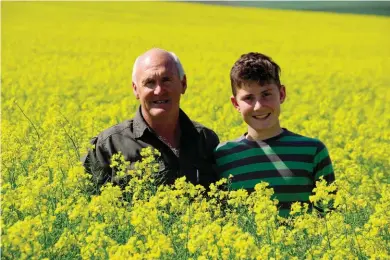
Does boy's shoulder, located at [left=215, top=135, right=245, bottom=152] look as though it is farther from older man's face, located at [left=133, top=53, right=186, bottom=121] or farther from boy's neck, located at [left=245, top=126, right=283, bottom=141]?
older man's face, located at [left=133, top=53, right=186, bottom=121]

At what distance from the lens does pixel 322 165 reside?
538 centimetres

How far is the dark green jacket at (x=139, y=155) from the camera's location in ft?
18.2

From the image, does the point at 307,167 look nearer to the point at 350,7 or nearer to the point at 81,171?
the point at 81,171

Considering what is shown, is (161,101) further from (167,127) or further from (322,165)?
(322,165)

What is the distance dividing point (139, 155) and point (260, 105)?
33.5 inches

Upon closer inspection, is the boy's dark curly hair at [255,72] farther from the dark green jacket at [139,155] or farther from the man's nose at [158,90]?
the dark green jacket at [139,155]

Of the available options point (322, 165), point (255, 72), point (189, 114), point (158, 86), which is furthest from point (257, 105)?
point (189, 114)

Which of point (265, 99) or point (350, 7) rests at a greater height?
point (265, 99)

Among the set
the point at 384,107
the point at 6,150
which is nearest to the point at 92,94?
the point at 384,107

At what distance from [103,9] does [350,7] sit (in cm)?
1134

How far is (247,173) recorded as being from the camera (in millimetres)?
5375

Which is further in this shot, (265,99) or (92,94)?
(92,94)

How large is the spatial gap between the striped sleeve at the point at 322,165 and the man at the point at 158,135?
0.66m

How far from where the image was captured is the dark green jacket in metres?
5.55
